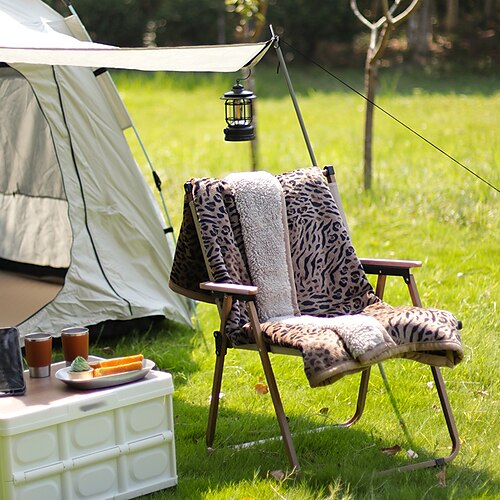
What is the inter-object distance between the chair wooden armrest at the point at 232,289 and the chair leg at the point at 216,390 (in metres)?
0.15

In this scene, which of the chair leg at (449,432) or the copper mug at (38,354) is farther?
the chair leg at (449,432)

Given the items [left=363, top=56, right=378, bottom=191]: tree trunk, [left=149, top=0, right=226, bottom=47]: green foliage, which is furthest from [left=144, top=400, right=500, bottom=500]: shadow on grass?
[left=149, top=0, right=226, bottom=47]: green foliage

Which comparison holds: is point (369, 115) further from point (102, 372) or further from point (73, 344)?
point (102, 372)

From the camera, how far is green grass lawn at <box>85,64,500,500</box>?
Answer: 2.98m

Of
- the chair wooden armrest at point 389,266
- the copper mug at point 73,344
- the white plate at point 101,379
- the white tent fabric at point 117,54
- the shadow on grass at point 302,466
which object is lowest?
the shadow on grass at point 302,466

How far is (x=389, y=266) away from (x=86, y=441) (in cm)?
123

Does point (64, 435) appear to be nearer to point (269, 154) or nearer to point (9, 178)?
point (9, 178)

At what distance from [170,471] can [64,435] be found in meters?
0.40

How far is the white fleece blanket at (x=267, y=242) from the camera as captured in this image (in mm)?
3352

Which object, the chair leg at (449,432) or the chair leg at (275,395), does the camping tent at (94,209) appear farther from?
the chair leg at (449,432)

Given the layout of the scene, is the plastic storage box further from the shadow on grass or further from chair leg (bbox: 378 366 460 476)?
chair leg (bbox: 378 366 460 476)

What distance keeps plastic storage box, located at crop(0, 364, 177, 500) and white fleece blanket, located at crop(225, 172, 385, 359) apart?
1.93 feet

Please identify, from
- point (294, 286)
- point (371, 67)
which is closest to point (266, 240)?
point (294, 286)

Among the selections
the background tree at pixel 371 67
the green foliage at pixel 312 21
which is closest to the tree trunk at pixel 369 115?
the background tree at pixel 371 67
